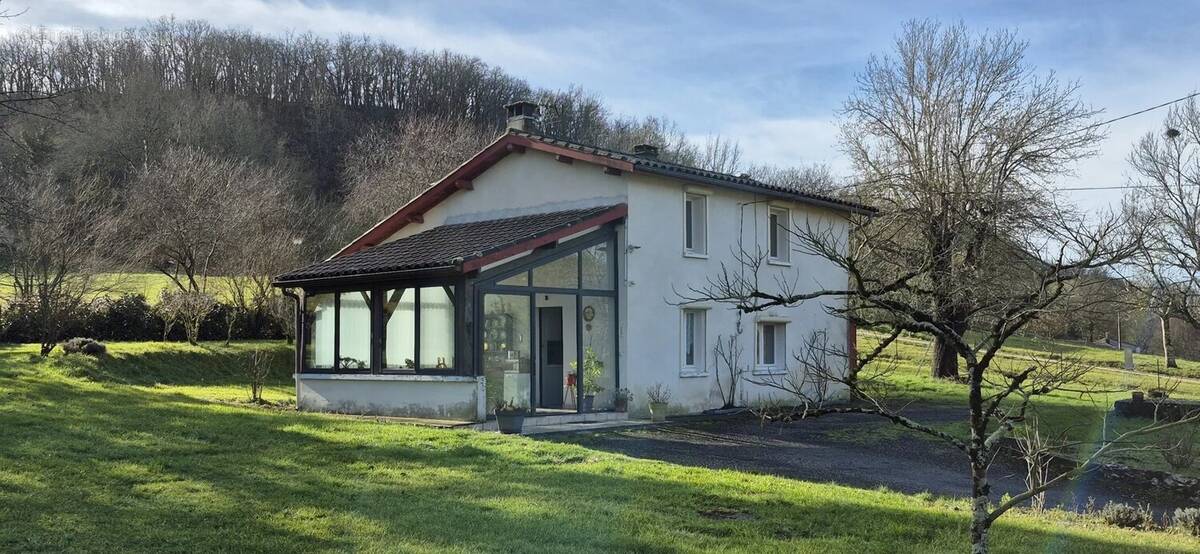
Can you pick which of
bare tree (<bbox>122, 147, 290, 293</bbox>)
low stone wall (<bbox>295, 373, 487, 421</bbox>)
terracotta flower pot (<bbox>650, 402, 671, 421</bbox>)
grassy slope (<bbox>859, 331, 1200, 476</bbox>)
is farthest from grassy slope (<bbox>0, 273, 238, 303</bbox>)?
grassy slope (<bbox>859, 331, 1200, 476</bbox>)

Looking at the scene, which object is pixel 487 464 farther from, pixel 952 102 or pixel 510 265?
pixel 952 102

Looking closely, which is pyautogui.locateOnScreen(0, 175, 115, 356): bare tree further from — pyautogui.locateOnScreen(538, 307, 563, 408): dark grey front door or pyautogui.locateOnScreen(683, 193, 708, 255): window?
pyautogui.locateOnScreen(683, 193, 708, 255): window

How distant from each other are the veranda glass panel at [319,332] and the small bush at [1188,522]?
13.5m

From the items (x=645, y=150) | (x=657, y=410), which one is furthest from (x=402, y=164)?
(x=657, y=410)

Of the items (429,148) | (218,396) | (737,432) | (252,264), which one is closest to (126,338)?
(252,264)

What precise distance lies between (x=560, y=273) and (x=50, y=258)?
514 inches

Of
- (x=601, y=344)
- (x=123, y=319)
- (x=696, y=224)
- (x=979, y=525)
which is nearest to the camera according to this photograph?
(x=979, y=525)

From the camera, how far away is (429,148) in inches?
1506

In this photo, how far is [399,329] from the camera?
1627cm

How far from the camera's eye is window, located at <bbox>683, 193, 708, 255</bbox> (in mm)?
18938

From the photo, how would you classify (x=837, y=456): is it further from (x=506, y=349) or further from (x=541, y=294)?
(x=541, y=294)

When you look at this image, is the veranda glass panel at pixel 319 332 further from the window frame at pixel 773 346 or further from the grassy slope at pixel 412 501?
the window frame at pixel 773 346

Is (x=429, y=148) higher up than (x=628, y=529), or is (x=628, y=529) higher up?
(x=429, y=148)

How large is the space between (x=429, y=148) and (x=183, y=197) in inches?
408
